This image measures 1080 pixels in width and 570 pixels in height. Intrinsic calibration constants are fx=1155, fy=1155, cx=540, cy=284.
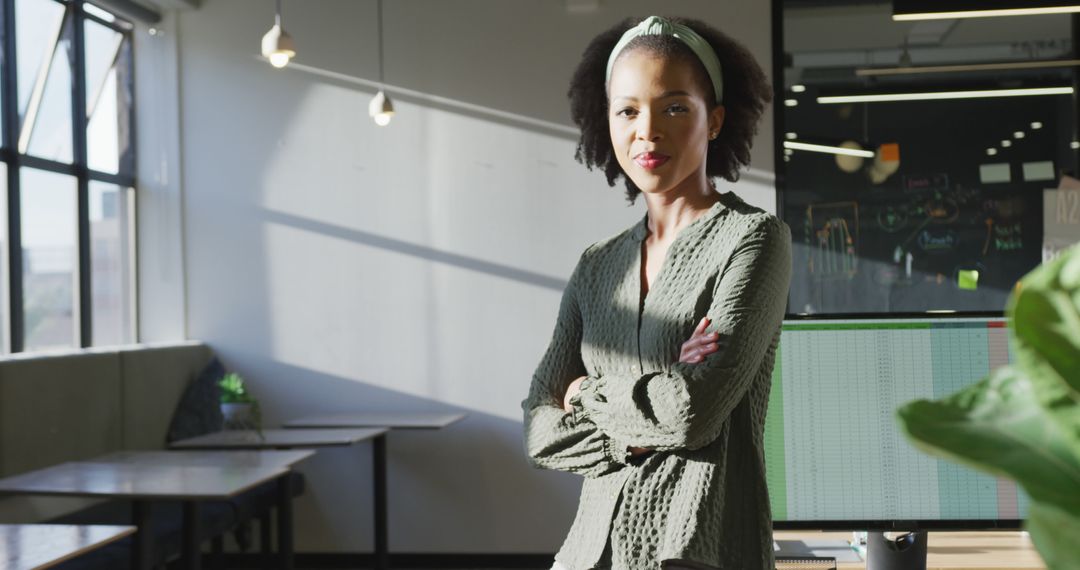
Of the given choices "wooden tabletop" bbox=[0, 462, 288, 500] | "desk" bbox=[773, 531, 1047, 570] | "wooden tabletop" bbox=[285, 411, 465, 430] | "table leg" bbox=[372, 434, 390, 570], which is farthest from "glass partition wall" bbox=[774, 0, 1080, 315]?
"desk" bbox=[773, 531, 1047, 570]

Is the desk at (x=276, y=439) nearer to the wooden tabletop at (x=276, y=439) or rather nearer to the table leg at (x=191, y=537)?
the wooden tabletop at (x=276, y=439)

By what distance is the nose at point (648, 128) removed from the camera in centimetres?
150

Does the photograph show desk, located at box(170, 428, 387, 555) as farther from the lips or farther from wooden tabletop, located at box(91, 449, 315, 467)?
the lips

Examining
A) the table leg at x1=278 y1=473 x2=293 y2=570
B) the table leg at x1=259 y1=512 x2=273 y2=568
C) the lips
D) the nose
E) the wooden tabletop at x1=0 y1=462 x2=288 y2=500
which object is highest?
the nose

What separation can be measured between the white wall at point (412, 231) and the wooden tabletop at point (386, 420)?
6.5 inches

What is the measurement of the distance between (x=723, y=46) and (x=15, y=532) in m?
2.23

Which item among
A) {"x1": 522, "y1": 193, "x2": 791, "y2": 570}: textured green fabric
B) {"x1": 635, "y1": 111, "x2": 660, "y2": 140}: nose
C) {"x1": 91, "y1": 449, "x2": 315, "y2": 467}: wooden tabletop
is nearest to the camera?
{"x1": 522, "y1": 193, "x2": 791, "y2": 570}: textured green fabric

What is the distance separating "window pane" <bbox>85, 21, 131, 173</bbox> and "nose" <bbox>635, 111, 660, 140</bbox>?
16.8ft

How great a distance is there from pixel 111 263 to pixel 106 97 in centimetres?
90

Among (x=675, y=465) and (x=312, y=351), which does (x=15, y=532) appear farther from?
(x=312, y=351)

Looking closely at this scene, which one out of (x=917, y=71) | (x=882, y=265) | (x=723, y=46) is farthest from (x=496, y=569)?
(x=723, y=46)

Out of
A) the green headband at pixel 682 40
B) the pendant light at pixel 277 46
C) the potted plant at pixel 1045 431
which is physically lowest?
the potted plant at pixel 1045 431

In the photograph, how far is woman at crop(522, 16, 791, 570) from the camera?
1.40m

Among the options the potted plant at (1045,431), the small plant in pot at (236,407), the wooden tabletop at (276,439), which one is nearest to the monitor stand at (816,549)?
the potted plant at (1045,431)
